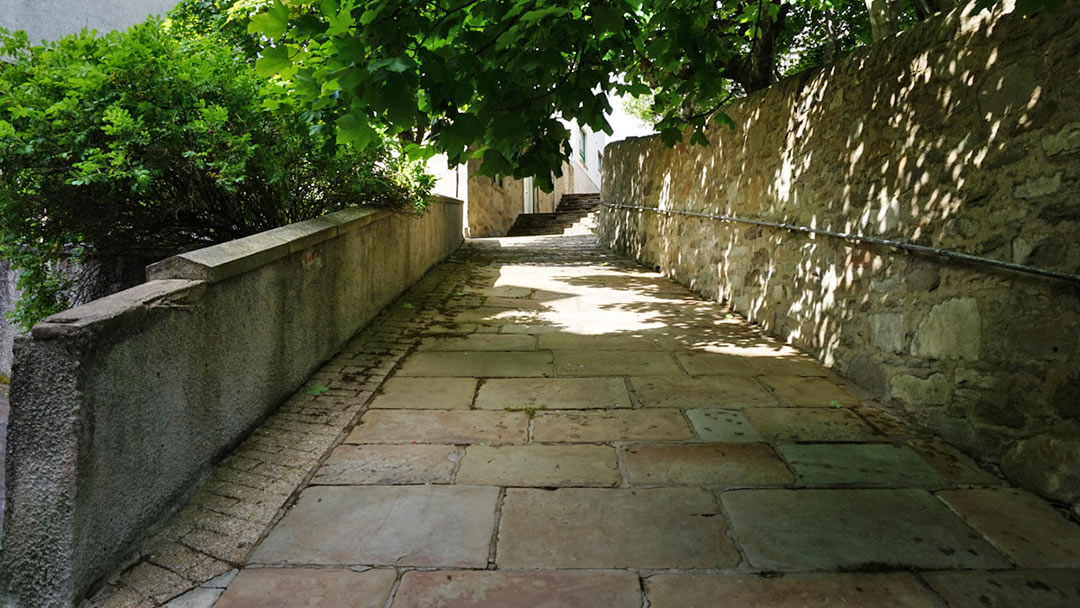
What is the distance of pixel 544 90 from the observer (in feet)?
8.50

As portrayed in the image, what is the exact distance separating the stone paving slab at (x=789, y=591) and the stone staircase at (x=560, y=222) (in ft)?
49.5

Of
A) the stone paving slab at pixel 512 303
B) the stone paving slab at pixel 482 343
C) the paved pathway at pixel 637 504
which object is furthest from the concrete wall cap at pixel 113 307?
the stone paving slab at pixel 512 303

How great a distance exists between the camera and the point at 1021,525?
2.29 m

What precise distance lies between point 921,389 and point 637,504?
1.82 m

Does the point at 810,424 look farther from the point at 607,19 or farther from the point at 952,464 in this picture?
the point at 607,19

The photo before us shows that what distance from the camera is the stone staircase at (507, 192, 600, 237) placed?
685 inches

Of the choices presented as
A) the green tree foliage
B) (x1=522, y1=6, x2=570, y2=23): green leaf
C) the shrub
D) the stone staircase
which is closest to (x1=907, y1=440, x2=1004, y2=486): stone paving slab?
the green tree foliage

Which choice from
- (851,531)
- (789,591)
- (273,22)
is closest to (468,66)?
(273,22)

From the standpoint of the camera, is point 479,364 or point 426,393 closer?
point 426,393

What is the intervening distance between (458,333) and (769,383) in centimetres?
258

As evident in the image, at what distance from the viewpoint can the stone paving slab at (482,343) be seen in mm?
4871

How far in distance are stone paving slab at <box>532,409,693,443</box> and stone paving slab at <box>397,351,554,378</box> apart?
0.80m

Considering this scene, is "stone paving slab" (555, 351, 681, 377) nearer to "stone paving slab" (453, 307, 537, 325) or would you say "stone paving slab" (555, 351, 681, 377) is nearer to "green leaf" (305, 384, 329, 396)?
"stone paving slab" (453, 307, 537, 325)

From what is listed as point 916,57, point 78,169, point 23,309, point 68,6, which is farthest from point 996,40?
point 68,6
